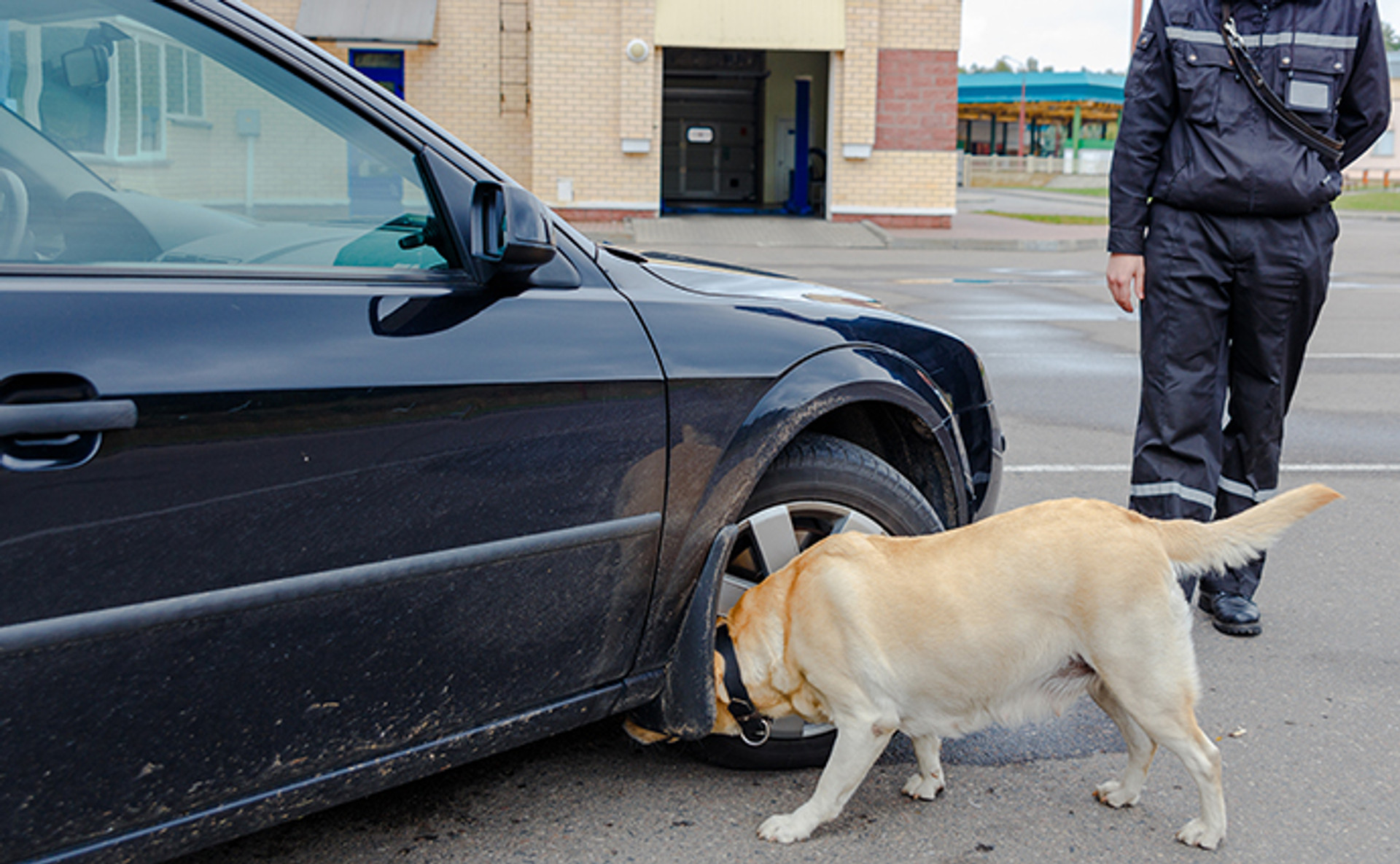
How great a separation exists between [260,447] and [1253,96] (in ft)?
10.0

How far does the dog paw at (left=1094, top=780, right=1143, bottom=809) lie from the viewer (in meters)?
2.74

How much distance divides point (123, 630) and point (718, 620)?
4.19 ft

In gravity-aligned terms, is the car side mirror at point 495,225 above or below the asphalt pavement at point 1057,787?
above

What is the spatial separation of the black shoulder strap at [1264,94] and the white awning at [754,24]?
57.3 feet

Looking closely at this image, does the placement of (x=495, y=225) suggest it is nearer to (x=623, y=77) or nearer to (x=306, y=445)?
(x=306, y=445)

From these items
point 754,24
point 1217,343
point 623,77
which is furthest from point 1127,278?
point 754,24

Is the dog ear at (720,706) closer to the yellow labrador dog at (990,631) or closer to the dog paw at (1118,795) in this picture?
the yellow labrador dog at (990,631)

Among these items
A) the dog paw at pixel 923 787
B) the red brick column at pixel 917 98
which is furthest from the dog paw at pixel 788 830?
the red brick column at pixel 917 98

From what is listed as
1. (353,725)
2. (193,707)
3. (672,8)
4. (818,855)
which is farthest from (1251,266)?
(672,8)

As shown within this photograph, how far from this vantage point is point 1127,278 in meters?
3.86

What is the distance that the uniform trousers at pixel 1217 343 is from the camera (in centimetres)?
366

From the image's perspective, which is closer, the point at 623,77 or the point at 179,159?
the point at 179,159

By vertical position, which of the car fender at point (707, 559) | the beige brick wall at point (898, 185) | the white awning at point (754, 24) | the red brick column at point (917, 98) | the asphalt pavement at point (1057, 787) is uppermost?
the white awning at point (754, 24)

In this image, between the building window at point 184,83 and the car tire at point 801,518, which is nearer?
the building window at point 184,83
